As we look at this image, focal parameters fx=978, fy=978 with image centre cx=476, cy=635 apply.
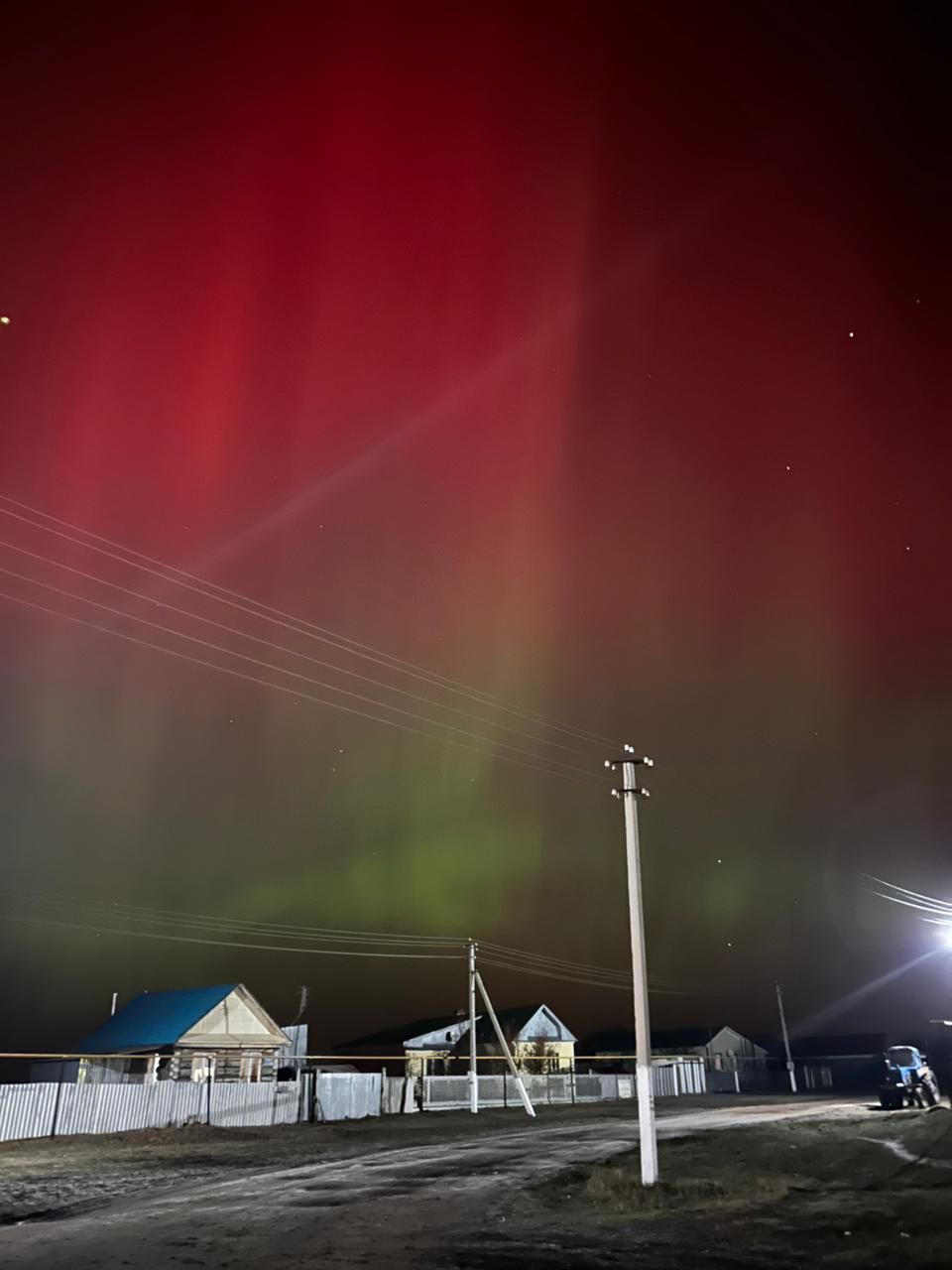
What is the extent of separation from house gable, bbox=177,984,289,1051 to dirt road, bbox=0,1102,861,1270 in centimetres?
2940

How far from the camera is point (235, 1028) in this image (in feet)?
177

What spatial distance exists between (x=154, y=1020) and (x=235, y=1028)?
4891 mm

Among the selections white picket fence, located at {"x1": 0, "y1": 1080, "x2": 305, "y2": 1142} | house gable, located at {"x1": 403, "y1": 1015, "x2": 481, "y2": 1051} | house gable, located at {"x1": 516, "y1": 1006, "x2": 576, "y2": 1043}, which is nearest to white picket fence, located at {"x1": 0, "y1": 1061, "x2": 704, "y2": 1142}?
white picket fence, located at {"x1": 0, "y1": 1080, "x2": 305, "y2": 1142}

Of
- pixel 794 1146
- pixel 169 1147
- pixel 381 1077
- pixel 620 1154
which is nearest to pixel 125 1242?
pixel 620 1154

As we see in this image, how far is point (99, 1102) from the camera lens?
3234 cm

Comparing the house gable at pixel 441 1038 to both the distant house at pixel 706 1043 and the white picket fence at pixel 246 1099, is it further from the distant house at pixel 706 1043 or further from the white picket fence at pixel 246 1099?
the white picket fence at pixel 246 1099

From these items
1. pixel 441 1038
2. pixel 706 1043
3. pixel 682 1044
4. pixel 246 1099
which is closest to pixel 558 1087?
pixel 246 1099

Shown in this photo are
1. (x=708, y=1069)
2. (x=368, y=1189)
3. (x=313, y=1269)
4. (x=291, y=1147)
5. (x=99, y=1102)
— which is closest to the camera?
(x=313, y=1269)

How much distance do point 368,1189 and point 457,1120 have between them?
81.6ft

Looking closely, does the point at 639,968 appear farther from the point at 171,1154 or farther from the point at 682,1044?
the point at 682,1044

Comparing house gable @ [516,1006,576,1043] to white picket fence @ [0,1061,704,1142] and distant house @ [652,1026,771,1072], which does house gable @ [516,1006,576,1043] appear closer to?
distant house @ [652,1026,771,1072]

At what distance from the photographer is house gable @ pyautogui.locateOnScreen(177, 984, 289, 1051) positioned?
5206 centimetres

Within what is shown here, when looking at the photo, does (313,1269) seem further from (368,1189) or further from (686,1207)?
(368,1189)

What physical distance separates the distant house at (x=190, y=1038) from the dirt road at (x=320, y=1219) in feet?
94.3
